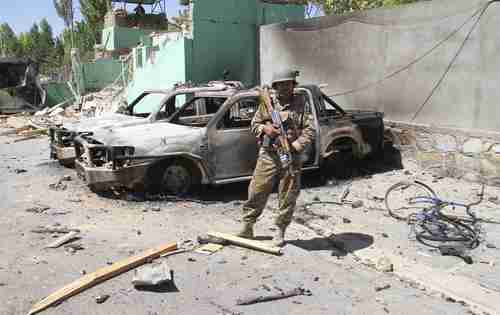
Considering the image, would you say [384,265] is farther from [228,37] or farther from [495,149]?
[228,37]

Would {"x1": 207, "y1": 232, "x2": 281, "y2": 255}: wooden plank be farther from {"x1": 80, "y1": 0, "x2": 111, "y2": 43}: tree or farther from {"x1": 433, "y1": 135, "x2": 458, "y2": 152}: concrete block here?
{"x1": 80, "y1": 0, "x2": 111, "y2": 43}: tree

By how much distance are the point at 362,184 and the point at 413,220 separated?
1916 mm

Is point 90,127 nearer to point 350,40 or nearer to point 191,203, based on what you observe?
point 191,203

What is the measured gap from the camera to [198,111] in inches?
283

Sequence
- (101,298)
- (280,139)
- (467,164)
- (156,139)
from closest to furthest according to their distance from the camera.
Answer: (101,298) < (280,139) < (156,139) < (467,164)

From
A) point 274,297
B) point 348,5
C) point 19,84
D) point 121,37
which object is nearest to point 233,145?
point 274,297

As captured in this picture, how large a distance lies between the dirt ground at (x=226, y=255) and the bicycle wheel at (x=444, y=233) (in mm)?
127

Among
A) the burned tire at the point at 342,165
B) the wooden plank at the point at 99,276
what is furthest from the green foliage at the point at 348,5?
the wooden plank at the point at 99,276

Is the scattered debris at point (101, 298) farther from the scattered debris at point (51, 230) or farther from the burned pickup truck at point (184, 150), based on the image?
the burned pickup truck at point (184, 150)

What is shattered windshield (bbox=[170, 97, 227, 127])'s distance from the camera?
275 inches

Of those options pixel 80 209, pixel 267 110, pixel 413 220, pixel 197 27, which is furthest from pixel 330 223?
pixel 197 27

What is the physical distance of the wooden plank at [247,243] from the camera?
15.2 feet

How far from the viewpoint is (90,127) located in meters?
7.48

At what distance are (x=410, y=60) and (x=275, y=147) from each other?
466cm
